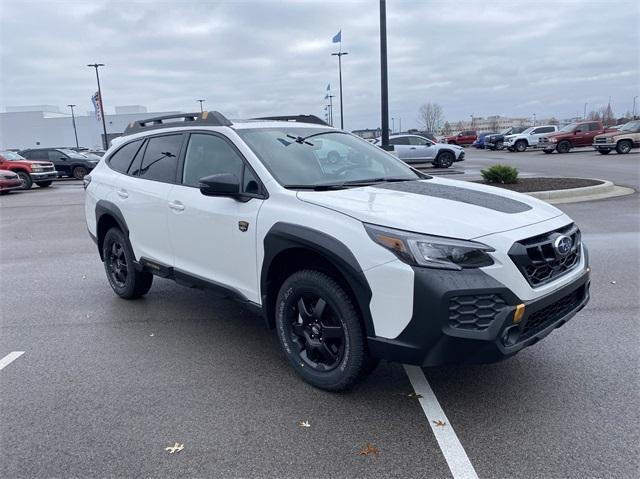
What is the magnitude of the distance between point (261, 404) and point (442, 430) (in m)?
1.16

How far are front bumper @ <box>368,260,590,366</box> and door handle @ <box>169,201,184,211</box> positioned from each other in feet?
7.62

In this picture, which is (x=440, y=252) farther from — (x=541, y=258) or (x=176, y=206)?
(x=176, y=206)

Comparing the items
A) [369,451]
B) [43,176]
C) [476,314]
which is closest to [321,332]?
[369,451]

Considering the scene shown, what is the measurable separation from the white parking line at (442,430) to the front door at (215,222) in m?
1.31

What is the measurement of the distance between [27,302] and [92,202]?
132 centimetres

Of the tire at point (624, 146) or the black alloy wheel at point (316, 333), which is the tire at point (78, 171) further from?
the tire at point (624, 146)

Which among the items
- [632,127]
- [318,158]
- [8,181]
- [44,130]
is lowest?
[8,181]

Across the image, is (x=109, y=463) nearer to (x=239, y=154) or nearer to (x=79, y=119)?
(x=239, y=154)

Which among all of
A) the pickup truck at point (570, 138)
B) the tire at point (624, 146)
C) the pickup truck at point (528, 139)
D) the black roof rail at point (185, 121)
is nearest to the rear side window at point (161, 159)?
the black roof rail at point (185, 121)

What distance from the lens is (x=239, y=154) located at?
4.08m

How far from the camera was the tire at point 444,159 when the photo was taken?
79.9 feet

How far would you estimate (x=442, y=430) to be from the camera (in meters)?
3.11

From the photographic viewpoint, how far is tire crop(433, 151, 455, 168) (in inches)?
958

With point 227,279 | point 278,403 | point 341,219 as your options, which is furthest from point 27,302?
point 341,219
